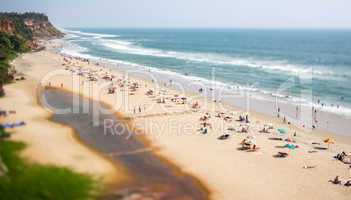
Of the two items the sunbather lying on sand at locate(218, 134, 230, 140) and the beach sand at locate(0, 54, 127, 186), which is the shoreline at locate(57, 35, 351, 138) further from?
the beach sand at locate(0, 54, 127, 186)

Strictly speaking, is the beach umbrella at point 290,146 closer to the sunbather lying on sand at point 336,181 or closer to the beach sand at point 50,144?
the sunbather lying on sand at point 336,181

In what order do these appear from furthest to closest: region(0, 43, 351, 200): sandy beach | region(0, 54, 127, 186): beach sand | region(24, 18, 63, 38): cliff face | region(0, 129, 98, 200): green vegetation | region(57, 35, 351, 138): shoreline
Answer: region(24, 18, 63, 38): cliff face < region(57, 35, 351, 138): shoreline < region(0, 54, 127, 186): beach sand < region(0, 43, 351, 200): sandy beach < region(0, 129, 98, 200): green vegetation

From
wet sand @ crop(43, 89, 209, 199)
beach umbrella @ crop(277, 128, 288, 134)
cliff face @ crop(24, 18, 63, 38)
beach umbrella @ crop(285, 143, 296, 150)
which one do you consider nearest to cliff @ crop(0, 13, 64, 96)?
cliff face @ crop(24, 18, 63, 38)

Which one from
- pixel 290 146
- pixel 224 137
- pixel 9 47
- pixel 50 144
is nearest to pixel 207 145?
pixel 224 137

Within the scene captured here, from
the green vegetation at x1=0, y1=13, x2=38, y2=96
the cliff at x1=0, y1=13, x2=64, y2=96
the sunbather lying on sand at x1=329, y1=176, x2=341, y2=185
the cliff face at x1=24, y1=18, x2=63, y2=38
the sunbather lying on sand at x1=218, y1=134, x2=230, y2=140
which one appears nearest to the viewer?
the sunbather lying on sand at x1=329, y1=176, x2=341, y2=185

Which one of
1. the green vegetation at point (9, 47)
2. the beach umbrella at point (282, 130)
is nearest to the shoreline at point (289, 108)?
the beach umbrella at point (282, 130)

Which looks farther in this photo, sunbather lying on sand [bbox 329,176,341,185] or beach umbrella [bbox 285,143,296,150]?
beach umbrella [bbox 285,143,296,150]

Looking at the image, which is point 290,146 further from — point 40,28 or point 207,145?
point 40,28
